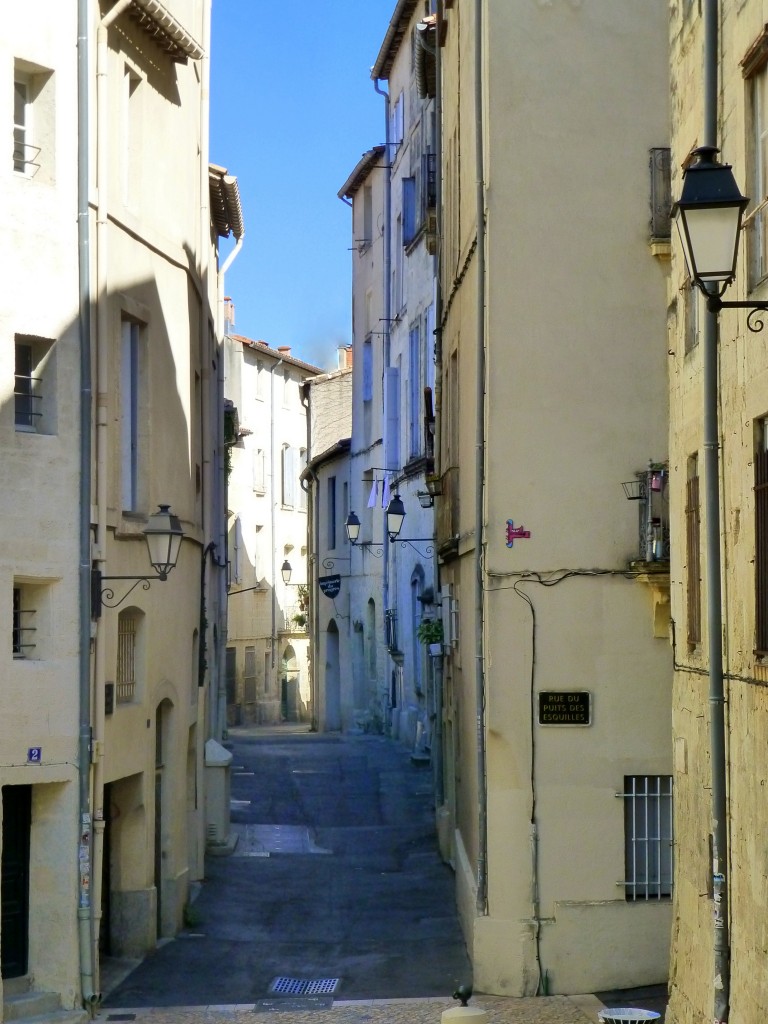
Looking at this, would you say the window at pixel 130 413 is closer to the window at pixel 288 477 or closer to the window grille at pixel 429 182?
the window grille at pixel 429 182

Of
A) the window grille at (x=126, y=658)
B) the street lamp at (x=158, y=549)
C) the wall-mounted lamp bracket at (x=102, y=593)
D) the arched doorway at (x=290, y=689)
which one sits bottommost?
the arched doorway at (x=290, y=689)

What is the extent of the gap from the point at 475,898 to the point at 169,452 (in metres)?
6.25

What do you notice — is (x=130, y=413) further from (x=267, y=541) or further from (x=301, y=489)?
(x=301, y=489)

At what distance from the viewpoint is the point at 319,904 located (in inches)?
750

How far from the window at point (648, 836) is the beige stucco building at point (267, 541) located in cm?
3127

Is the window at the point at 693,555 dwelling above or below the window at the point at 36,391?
below

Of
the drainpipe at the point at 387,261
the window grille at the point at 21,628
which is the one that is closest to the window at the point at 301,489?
the drainpipe at the point at 387,261

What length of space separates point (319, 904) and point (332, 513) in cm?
2196

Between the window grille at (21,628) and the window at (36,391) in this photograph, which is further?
the window at (36,391)

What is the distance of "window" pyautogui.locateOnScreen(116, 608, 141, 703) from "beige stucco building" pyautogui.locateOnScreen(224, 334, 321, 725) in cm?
2858

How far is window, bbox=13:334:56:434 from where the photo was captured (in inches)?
570

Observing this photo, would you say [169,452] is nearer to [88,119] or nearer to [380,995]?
[88,119]

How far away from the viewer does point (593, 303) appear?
1512 cm

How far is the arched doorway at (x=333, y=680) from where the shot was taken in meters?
40.4
